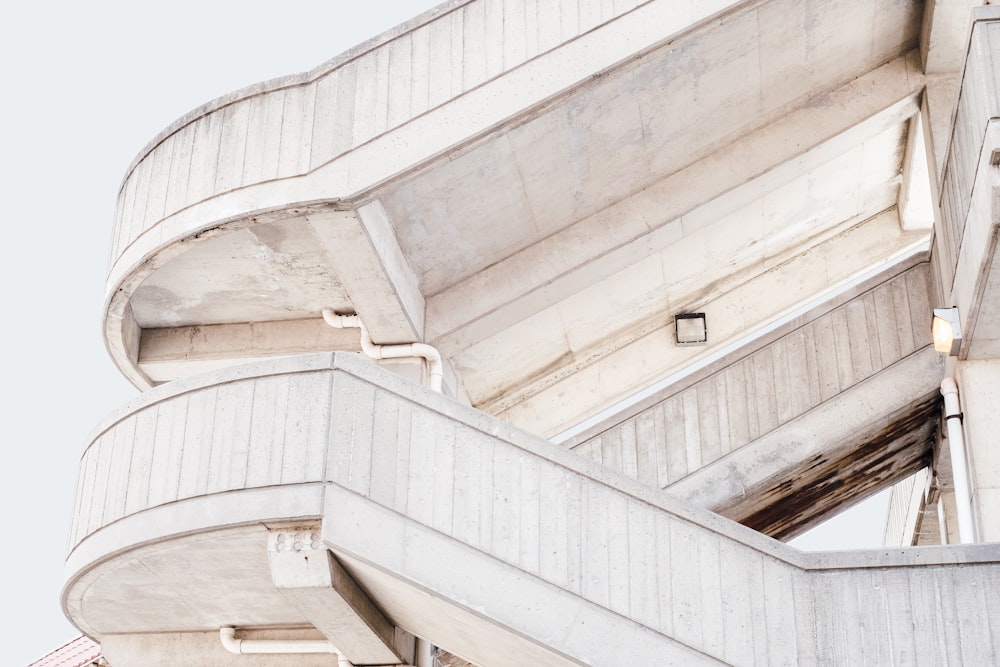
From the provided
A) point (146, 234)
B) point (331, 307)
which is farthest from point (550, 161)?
point (146, 234)

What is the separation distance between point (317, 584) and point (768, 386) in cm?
482

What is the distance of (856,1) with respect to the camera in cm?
1102

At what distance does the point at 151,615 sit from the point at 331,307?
3459 mm

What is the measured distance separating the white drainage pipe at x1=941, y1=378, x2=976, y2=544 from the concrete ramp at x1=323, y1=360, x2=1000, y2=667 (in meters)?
2.10

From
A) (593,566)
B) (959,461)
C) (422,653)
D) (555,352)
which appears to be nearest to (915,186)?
(555,352)

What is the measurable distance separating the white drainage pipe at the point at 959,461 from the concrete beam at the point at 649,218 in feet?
9.40

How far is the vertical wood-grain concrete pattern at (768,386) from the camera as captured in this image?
11.0 meters

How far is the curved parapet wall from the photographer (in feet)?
32.7

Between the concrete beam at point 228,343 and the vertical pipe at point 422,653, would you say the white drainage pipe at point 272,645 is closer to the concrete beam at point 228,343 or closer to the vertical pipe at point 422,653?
the vertical pipe at point 422,653

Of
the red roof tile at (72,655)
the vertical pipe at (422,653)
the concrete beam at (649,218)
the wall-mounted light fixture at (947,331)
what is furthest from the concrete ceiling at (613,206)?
the red roof tile at (72,655)

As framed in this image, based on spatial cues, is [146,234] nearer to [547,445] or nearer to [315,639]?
[315,639]

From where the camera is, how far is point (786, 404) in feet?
36.3

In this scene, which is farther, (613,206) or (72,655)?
(72,655)

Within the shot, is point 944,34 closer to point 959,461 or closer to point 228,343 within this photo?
point 959,461
